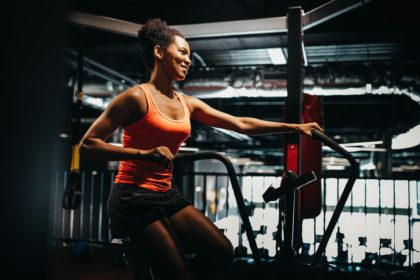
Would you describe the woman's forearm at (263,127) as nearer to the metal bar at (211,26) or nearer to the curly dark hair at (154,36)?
the curly dark hair at (154,36)

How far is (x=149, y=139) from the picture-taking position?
176 cm

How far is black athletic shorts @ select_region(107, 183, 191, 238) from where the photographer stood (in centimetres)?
169

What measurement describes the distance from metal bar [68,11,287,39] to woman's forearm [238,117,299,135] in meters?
0.95

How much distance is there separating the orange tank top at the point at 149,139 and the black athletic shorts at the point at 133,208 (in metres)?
0.04

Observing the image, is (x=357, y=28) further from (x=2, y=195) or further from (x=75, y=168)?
(x=2, y=195)

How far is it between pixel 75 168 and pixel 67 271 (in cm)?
167

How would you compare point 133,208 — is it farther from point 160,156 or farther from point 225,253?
point 225,253

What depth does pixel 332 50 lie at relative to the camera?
7.29 meters

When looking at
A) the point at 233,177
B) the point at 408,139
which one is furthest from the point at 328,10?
the point at 408,139

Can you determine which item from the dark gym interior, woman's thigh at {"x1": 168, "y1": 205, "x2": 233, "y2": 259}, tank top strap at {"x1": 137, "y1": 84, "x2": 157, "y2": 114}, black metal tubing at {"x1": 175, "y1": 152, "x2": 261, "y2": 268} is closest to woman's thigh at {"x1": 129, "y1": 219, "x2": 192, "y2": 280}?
woman's thigh at {"x1": 168, "y1": 205, "x2": 233, "y2": 259}

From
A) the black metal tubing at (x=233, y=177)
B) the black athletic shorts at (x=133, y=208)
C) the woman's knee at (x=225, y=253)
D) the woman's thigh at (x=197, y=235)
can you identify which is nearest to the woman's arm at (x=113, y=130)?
the black athletic shorts at (x=133, y=208)

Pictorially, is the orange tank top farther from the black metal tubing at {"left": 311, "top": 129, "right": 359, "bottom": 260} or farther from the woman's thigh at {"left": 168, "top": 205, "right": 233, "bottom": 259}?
the black metal tubing at {"left": 311, "top": 129, "right": 359, "bottom": 260}

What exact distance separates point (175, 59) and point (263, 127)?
56 cm

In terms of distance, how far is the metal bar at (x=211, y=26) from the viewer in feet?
9.12
